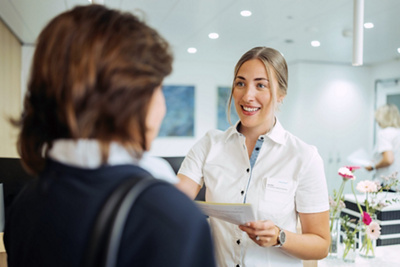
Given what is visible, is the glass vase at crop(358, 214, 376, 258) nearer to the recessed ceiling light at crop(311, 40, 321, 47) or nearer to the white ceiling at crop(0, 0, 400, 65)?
the white ceiling at crop(0, 0, 400, 65)

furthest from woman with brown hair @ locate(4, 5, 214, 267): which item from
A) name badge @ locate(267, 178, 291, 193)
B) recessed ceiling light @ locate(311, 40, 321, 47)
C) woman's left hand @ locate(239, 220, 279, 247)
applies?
recessed ceiling light @ locate(311, 40, 321, 47)

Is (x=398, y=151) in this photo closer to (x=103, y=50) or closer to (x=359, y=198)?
(x=359, y=198)

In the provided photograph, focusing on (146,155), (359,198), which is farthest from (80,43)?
(359,198)

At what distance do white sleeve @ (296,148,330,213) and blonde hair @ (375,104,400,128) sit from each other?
2.20m

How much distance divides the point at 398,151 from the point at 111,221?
3.09 metres

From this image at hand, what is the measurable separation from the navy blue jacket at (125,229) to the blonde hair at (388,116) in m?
3.14

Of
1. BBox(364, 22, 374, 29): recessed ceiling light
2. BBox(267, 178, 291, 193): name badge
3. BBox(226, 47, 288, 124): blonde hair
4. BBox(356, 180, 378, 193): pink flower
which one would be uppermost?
BBox(364, 22, 374, 29): recessed ceiling light

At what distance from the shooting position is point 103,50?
0.53m

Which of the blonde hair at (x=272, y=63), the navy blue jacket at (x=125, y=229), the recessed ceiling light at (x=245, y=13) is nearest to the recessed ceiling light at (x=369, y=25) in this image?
the recessed ceiling light at (x=245, y=13)

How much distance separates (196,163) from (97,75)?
1037mm

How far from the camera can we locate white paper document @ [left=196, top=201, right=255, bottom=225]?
3.53ft

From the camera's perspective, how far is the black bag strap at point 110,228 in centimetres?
47

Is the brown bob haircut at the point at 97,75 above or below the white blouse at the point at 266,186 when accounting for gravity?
above

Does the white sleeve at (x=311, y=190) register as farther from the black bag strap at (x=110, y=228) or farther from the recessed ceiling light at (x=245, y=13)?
the recessed ceiling light at (x=245, y=13)
